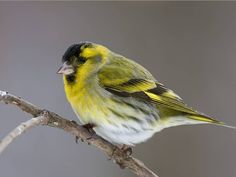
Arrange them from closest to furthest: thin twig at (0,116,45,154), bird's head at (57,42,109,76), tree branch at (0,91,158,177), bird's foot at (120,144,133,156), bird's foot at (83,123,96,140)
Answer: thin twig at (0,116,45,154) → tree branch at (0,91,158,177) → bird's foot at (83,123,96,140) → bird's foot at (120,144,133,156) → bird's head at (57,42,109,76)

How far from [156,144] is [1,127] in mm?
1542

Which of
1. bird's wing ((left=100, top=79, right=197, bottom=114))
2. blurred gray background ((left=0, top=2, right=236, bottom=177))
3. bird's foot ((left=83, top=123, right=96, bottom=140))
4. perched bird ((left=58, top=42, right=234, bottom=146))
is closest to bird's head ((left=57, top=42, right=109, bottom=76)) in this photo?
perched bird ((left=58, top=42, right=234, bottom=146))

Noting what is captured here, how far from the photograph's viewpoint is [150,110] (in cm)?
355

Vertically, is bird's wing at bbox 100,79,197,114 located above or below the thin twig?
→ below

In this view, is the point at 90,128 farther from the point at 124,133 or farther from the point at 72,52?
the point at 72,52

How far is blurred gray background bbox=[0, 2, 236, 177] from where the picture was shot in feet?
18.5

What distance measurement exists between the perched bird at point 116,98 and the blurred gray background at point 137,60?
206 centimetres

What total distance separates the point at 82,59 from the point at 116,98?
1.06 ft

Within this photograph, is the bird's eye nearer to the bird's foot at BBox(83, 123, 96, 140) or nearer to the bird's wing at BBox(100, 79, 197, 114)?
the bird's wing at BBox(100, 79, 197, 114)

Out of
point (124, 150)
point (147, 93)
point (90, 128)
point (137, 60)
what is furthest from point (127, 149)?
point (137, 60)

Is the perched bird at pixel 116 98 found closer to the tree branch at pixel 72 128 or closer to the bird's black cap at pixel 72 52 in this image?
the bird's black cap at pixel 72 52

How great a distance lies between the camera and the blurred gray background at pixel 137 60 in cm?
564

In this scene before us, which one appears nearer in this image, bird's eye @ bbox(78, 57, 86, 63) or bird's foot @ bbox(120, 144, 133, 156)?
bird's foot @ bbox(120, 144, 133, 156)

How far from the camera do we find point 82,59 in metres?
3.53
